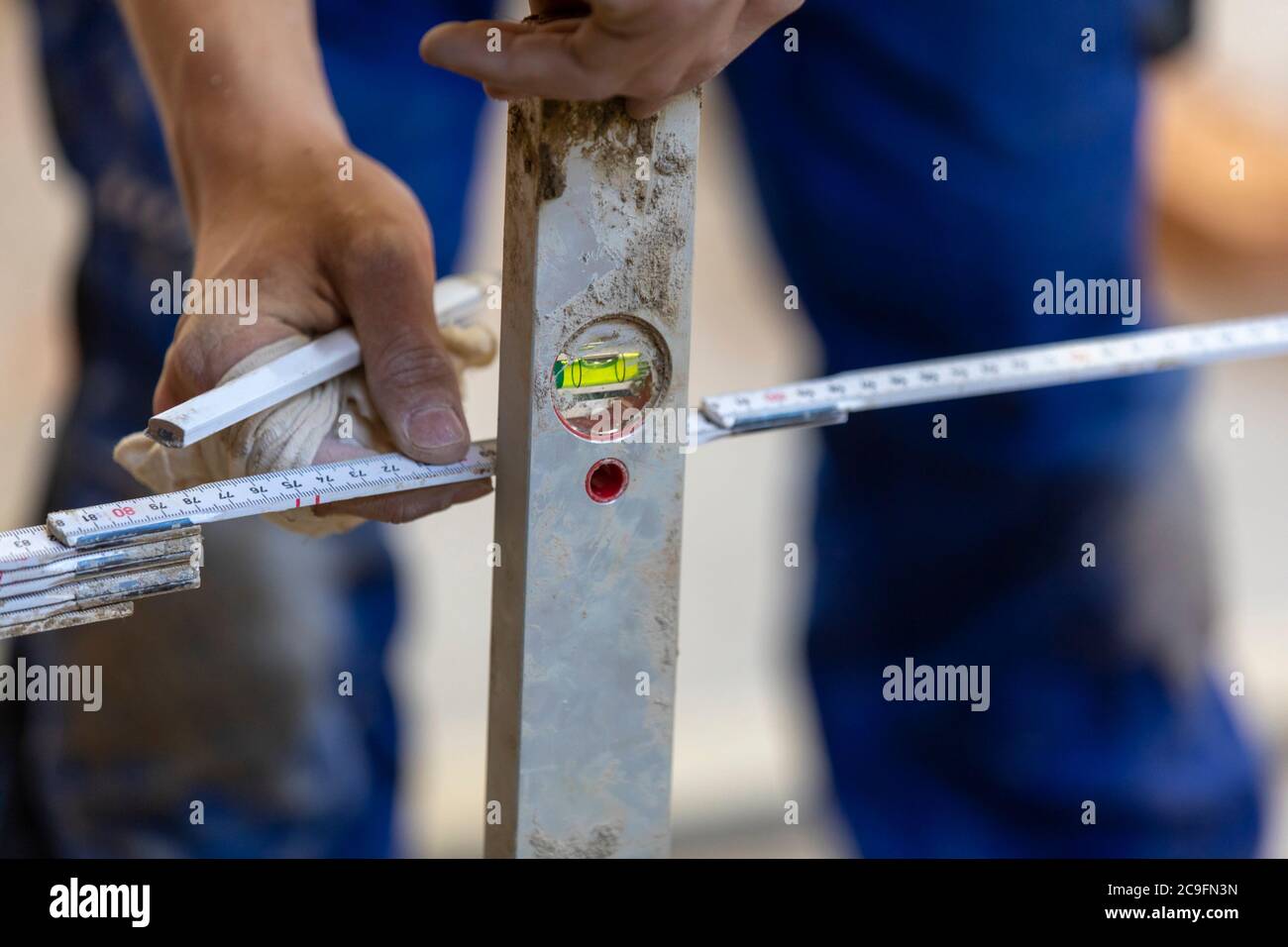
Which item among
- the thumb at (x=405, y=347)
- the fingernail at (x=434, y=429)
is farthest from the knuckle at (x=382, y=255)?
the fingernail at (x=434, y=429)

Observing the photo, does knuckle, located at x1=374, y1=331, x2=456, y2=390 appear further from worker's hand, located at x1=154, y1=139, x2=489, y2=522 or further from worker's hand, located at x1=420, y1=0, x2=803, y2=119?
worker's hand, located at x1=420, y1=0, x2=803, y2=119

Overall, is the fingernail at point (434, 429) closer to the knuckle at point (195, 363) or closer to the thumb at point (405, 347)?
the thumb at point (405, 347)

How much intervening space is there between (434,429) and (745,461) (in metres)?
2.20

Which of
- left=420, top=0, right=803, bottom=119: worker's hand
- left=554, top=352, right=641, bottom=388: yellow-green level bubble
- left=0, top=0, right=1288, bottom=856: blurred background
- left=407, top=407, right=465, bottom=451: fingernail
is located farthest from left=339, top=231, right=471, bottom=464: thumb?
left=0, top=0, right=1288, bottom=856: blurred background

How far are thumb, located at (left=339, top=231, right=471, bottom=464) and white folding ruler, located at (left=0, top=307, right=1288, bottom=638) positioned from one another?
19 millimetres

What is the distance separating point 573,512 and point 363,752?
1.03m

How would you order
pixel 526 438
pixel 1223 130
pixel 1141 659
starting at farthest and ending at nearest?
pixel 1223 130 < pixel 1141 659 < pixel 526 438

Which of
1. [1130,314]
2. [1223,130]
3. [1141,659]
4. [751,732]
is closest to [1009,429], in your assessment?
[1130,314]

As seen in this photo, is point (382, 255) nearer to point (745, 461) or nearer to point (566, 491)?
point (566, 491)

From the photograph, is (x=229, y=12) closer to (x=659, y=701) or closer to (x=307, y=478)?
(x=307, y=478)

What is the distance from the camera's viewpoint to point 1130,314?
2.08 meters

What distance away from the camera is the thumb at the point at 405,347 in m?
1.20

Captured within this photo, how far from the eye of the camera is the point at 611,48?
98 centimetres

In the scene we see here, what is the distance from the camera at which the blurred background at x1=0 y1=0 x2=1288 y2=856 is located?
2564mm
